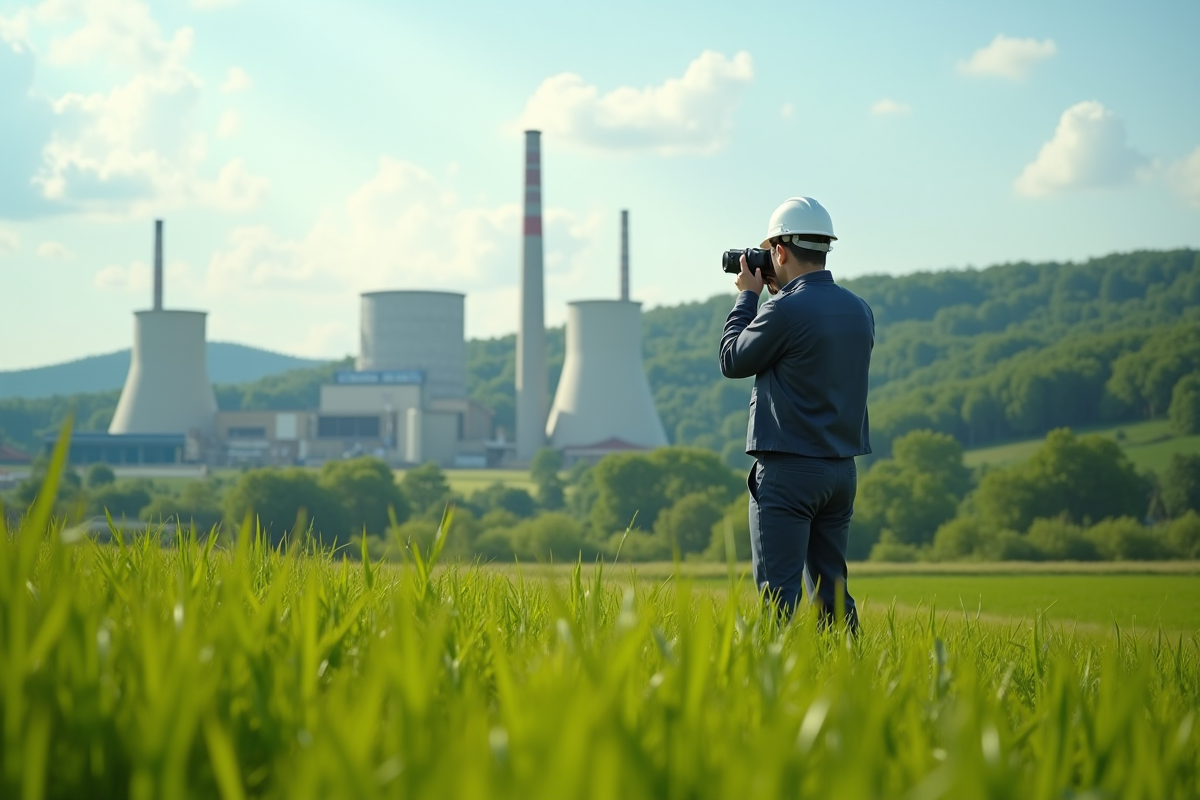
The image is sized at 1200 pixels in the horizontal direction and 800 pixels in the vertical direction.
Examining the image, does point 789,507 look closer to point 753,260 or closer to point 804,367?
point 804,367

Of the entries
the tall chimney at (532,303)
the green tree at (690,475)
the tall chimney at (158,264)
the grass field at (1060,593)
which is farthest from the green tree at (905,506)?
the tall chimney at (158,264)

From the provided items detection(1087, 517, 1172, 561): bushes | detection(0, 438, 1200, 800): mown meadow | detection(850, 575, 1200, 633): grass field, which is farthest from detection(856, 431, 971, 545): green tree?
detection(0, 438, 1200, 800): mown meadow

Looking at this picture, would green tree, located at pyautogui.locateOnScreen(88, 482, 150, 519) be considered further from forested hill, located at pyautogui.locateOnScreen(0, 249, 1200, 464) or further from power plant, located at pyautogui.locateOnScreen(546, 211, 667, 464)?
forested hill, located at pyautogui.locateOnScreen(0, 249, 1200, 464)

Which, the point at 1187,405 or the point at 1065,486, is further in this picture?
the point at 1187,405

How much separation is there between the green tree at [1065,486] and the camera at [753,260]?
35.6 metres

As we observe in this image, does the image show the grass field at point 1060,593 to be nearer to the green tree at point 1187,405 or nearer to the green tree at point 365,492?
the green tree at point 365,492

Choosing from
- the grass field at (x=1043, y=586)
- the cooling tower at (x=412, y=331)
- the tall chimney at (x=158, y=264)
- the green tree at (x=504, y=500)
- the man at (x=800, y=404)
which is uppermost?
the tall chimney at (x=158, y=264)

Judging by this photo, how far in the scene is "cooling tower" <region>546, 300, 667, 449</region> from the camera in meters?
47.6

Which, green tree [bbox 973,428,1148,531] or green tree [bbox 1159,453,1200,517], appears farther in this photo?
green tree [bbox 1159,453,1200,517]

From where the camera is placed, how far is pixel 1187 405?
5409 centimetres

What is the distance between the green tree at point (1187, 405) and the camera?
178 feet

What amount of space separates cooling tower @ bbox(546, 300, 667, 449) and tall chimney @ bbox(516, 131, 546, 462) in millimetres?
1568

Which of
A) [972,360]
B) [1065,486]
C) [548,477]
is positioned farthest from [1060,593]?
[972,360]

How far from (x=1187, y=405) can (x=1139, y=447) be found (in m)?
2.65
